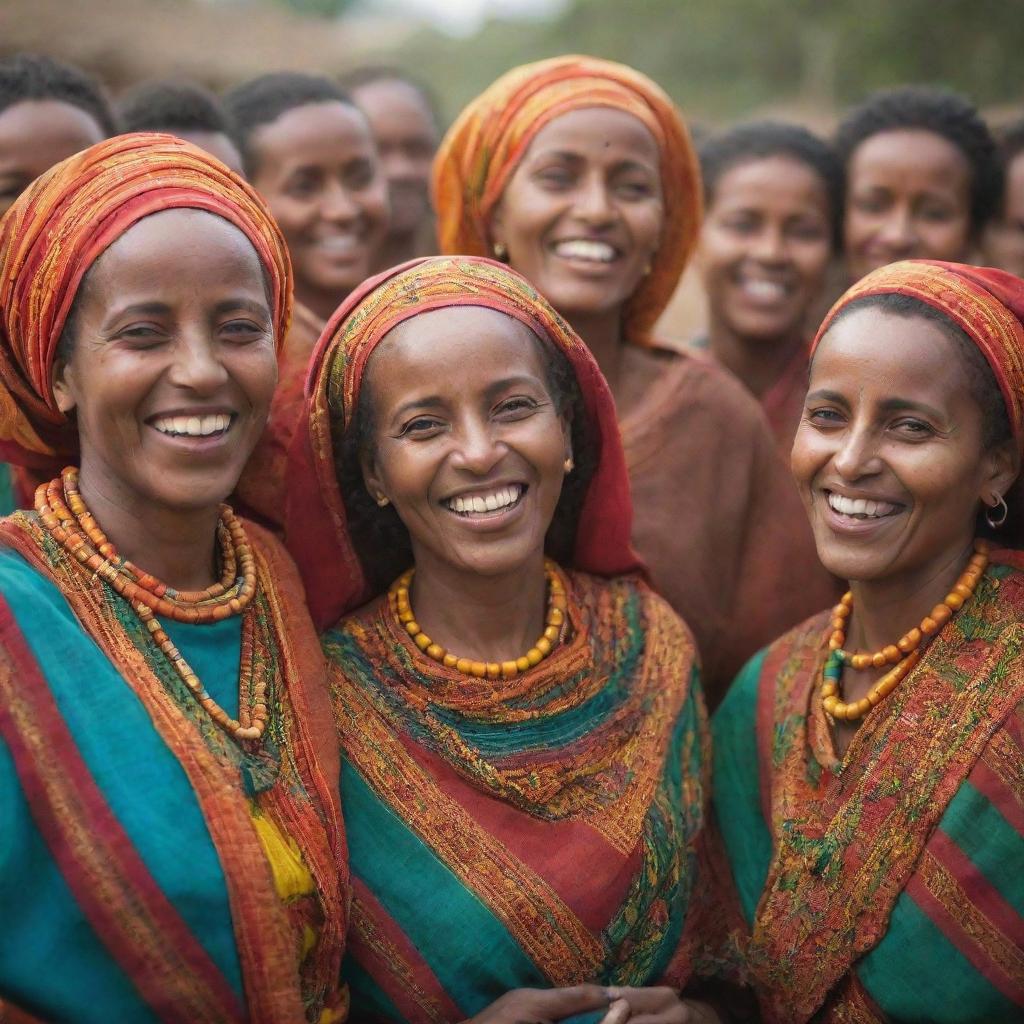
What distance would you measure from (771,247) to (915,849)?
2.58m

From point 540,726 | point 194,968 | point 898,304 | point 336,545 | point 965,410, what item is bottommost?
point 194,968

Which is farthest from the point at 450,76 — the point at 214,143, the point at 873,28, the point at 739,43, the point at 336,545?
the point at 336,545

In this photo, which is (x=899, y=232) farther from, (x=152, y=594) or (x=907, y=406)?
(x=152, y=594)

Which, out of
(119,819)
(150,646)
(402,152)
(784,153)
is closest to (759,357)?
(784,153)

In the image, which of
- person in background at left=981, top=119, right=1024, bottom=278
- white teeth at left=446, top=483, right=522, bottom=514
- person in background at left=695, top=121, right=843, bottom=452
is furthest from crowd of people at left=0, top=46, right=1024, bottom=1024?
person in background at left=981, top=119, right=1024, bottom=278

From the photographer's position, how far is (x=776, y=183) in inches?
189

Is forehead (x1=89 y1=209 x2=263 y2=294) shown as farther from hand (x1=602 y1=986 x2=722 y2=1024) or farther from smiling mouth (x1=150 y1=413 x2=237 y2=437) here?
hand (x1=602 y1=986 x2=722 y2=1024)

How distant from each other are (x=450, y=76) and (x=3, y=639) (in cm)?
1635

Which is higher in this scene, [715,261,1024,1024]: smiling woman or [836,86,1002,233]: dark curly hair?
[836,86,1002,233]: dark curly hair

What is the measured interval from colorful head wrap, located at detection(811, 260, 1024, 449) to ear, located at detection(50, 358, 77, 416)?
1.52 m

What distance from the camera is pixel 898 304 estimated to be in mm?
2756

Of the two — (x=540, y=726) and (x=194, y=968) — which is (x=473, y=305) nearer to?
(x=540, y=726)

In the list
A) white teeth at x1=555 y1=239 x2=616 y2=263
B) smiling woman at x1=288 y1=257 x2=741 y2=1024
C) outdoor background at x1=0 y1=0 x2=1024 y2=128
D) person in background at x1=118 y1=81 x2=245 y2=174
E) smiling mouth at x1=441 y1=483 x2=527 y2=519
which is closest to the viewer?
smiling woman at x1=288 y1=257 x2=741 y2=1024

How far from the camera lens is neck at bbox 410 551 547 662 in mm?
2994
